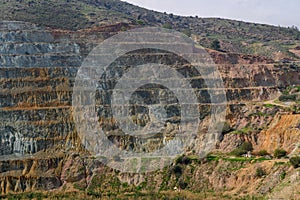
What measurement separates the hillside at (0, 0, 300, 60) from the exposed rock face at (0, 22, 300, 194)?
1750cm

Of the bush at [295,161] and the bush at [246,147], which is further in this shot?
the bush at [246,147]

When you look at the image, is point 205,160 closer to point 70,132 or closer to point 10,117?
point 70,132

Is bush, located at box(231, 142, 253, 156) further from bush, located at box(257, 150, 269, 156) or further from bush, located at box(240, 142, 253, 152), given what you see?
bush, located at box(257, 150, 269, 156)

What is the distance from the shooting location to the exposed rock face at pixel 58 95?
65625 millimetres

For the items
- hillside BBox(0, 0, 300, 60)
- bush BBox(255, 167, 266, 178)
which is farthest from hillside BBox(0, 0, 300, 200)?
hillside BBox(0, 0, 300, 60)

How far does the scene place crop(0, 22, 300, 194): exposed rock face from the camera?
2584 inches

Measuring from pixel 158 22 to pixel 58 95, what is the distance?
6474cm

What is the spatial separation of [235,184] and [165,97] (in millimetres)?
23099

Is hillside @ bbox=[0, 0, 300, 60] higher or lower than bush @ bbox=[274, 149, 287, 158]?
higher

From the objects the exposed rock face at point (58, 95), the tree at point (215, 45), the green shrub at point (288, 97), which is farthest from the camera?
the tree at point (215, 45)

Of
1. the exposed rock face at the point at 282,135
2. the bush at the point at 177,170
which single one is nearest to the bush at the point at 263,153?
the exposed rock face at the point at 282,135

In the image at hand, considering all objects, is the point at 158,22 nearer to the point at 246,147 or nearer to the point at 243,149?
the point at 246,147

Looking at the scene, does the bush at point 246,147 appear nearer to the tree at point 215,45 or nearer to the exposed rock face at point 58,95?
the exposed rock face at point 58,95

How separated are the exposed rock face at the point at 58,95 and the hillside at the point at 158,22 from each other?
1750 centimetres
